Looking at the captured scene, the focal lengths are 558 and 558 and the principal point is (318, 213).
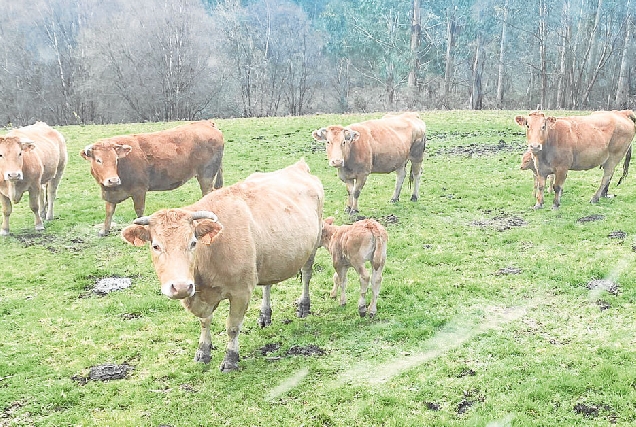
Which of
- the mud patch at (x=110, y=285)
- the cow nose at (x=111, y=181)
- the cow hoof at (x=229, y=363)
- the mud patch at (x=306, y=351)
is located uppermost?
the cow nose at (x=111, y=181)

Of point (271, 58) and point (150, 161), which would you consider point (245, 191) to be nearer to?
point (150, 161)

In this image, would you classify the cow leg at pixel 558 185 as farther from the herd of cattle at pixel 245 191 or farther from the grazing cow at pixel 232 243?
the grazing cow at pixel 232 243

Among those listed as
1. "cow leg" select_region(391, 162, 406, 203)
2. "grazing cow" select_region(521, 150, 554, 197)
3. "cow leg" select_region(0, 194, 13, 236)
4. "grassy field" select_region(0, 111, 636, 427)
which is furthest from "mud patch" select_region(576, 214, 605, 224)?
"cow leg" select_region(0, 194, 13, 236)

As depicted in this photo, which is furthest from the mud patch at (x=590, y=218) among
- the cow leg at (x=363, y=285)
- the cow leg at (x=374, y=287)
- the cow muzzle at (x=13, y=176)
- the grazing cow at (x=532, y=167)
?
the cow muzzle at (x=13, y=176)

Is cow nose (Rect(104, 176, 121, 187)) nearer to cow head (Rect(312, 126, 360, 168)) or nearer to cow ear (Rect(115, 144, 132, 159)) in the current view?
cow ear (Rect(115, 144, 132, 159))

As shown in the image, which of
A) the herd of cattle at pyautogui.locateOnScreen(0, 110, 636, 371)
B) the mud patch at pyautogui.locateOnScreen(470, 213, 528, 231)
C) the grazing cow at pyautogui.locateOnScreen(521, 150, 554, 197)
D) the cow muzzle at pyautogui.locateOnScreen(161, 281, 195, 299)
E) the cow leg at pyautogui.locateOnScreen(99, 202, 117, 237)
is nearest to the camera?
the cow muzzle at pyautogui.locateOnScreen(161, 281, 195, 299)

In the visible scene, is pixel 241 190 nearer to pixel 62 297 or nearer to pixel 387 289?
pixel 387 289

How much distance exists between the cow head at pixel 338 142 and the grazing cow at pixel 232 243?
465 centimetres

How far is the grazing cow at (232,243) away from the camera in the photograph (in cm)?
559

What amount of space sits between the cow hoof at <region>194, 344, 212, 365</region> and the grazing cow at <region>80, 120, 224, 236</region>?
558cm

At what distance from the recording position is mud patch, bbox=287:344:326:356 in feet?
23.1

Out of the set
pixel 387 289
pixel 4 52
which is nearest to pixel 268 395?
→ pixel 387 289

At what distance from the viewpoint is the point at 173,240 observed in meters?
5.55

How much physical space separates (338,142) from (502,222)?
404cm
